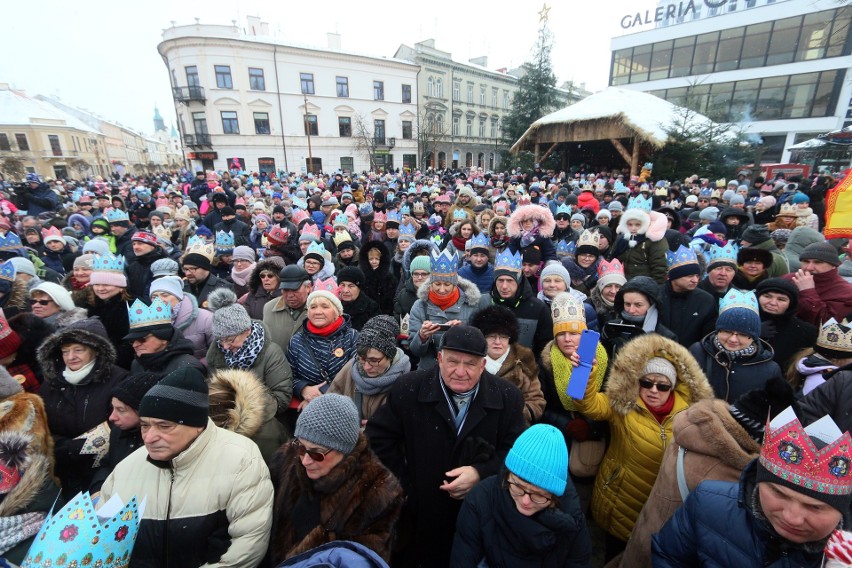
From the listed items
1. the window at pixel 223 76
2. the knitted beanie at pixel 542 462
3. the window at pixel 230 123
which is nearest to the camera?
the knitted beanie at pixel 542 462

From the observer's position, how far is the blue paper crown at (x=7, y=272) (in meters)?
3.97

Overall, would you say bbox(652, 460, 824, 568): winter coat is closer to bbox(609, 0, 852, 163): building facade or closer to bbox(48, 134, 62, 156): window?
bbox(609, 0, 852, 163): building facade

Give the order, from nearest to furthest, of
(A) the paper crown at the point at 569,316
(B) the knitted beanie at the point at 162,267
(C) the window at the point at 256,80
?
(A) the paper crown at the point at 569,316 → (B) the knitted beanie at the point at 162,267 → (C) the window at the point at 256,80

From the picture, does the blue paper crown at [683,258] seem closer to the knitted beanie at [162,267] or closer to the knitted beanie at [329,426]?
the knitted beanie at [329,426]

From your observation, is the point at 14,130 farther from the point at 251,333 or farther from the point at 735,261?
the point at 735,261

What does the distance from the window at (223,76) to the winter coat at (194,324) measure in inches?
1519

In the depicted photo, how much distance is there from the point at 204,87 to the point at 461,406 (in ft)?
134

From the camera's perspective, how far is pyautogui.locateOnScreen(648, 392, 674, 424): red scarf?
2.47m

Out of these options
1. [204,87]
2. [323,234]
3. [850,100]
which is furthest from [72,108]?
[850,100]

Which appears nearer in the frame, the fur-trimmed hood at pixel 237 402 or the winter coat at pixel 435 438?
the winter coat at pixel 435 438

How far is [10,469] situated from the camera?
6.86ft

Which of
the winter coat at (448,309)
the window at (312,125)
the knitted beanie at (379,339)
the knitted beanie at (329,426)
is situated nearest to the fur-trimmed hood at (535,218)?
the winter coat at (448,309)

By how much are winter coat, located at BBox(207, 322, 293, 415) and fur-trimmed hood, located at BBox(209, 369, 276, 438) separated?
15.4 inches

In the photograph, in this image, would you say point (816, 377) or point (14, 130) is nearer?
point (816, 377)
